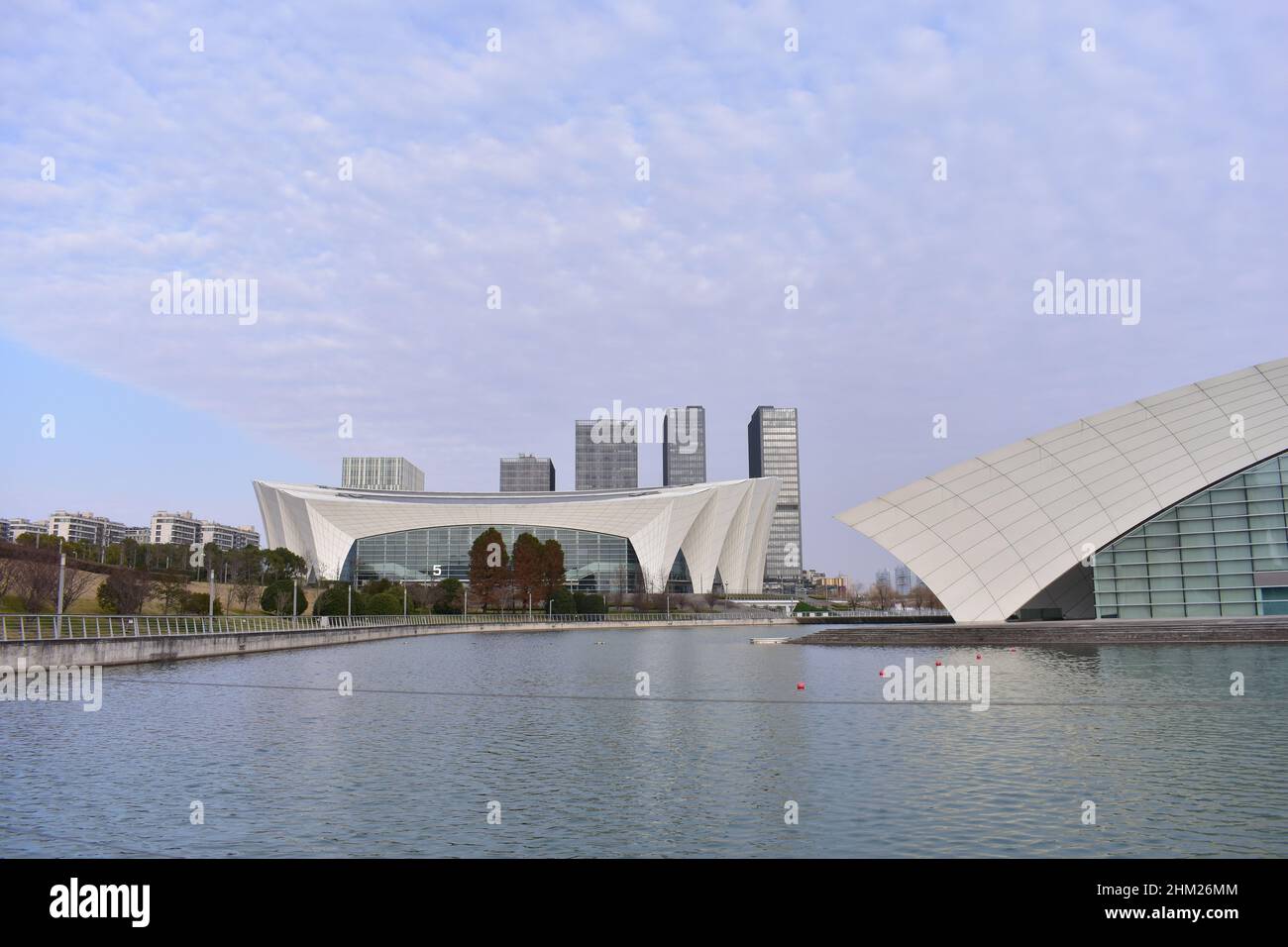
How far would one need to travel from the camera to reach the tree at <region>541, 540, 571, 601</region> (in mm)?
87938

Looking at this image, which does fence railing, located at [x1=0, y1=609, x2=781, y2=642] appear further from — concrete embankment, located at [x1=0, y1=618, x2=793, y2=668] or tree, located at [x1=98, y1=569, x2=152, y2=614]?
tree, located at [x1=98, y1=569, x2=152, y2=614]

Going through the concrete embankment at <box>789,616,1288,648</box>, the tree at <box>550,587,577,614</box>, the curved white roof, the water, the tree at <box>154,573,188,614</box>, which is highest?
the curved white roof

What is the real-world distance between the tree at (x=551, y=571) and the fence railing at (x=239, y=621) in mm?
2851

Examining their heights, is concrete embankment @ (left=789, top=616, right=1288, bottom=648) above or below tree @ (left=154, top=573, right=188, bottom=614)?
below

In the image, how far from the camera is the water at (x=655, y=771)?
10.0 metres

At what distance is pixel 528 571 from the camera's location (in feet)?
281

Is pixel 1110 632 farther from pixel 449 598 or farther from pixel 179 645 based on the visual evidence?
pixel 449 598

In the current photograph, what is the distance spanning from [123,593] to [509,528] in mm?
68575

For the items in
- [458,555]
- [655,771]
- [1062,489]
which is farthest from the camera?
[458,555]

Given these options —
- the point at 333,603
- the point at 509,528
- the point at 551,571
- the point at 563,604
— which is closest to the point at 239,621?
the point at 333,603

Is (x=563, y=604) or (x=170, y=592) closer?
(x=170, y=592)

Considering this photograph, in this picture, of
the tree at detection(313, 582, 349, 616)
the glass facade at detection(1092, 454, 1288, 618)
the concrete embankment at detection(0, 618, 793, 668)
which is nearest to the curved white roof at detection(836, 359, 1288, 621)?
the glass facade at detection(1092, 454, 1288, 618)

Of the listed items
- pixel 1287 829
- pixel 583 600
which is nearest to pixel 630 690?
pixel 1287 829

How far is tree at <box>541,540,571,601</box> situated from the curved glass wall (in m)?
25.2
